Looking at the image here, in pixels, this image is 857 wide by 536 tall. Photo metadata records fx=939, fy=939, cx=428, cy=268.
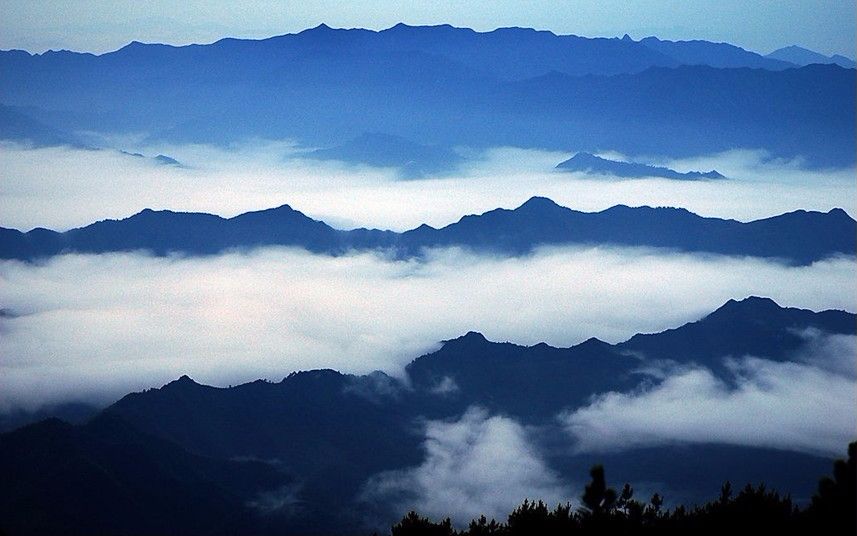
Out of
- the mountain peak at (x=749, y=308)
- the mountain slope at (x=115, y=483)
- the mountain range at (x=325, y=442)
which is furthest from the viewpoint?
the mountain peak at (x=749, y=308)

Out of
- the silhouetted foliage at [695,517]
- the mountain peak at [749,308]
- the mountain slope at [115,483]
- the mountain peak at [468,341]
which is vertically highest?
the mountain peak at [749,308]

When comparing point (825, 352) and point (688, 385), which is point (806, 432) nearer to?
point (688, 385)

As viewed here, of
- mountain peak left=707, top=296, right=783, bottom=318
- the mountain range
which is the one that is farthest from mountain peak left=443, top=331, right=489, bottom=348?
mountain peak left=707, top=296, right=783, bottom=318

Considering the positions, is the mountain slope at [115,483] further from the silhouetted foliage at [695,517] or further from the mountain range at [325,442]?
the silhouetted foliage at [695,517]

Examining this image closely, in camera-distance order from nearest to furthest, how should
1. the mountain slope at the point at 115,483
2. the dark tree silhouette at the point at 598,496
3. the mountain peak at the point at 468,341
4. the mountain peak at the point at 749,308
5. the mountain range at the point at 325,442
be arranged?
the dark tree silhouette at the point at 598,496, the mountain slope at the point at 115,483, the mountain range at the point at 325,442, the mountain peak at the point at 468,341, the mountain peak at the point at 749,308

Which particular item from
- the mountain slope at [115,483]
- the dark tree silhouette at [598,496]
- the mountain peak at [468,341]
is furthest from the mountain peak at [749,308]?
the dark tree silhouette at [598,496]

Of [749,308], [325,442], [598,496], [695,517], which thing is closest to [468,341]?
[325,442]

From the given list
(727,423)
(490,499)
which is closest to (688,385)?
(727,423)
